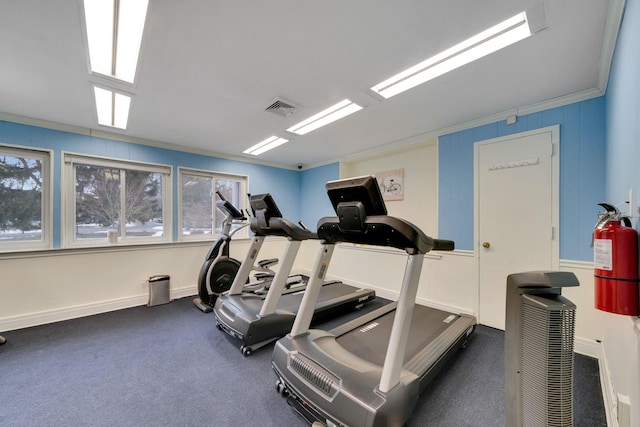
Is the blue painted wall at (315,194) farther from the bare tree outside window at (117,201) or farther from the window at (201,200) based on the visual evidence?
the bare tree outside window at (117,201)

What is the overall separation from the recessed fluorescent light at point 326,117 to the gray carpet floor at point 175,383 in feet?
8.97

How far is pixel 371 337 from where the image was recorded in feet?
7.52

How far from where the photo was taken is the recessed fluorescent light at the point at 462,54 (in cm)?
164

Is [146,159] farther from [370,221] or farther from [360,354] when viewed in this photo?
[360,354]

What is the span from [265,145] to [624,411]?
444 centimetres

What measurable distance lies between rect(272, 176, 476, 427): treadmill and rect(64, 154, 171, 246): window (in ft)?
10.8

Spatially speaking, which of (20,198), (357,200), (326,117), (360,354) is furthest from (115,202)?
(360,354)

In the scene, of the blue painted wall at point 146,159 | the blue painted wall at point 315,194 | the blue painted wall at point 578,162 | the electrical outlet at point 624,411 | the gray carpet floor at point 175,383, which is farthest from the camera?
the blue painted wall at point 315,194

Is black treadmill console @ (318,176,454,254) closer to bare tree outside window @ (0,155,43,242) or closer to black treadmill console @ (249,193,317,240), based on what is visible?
black treadmill console @ (249,193,317,240)

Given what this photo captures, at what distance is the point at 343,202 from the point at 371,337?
56.8 inches

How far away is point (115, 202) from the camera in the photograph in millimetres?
3666

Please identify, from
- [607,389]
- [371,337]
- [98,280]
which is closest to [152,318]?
[98,280]

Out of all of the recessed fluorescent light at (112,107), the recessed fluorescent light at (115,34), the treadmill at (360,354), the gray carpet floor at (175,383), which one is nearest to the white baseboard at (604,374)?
the gray carpet floor at (175,383)

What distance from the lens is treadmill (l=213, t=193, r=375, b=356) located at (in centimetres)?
240
